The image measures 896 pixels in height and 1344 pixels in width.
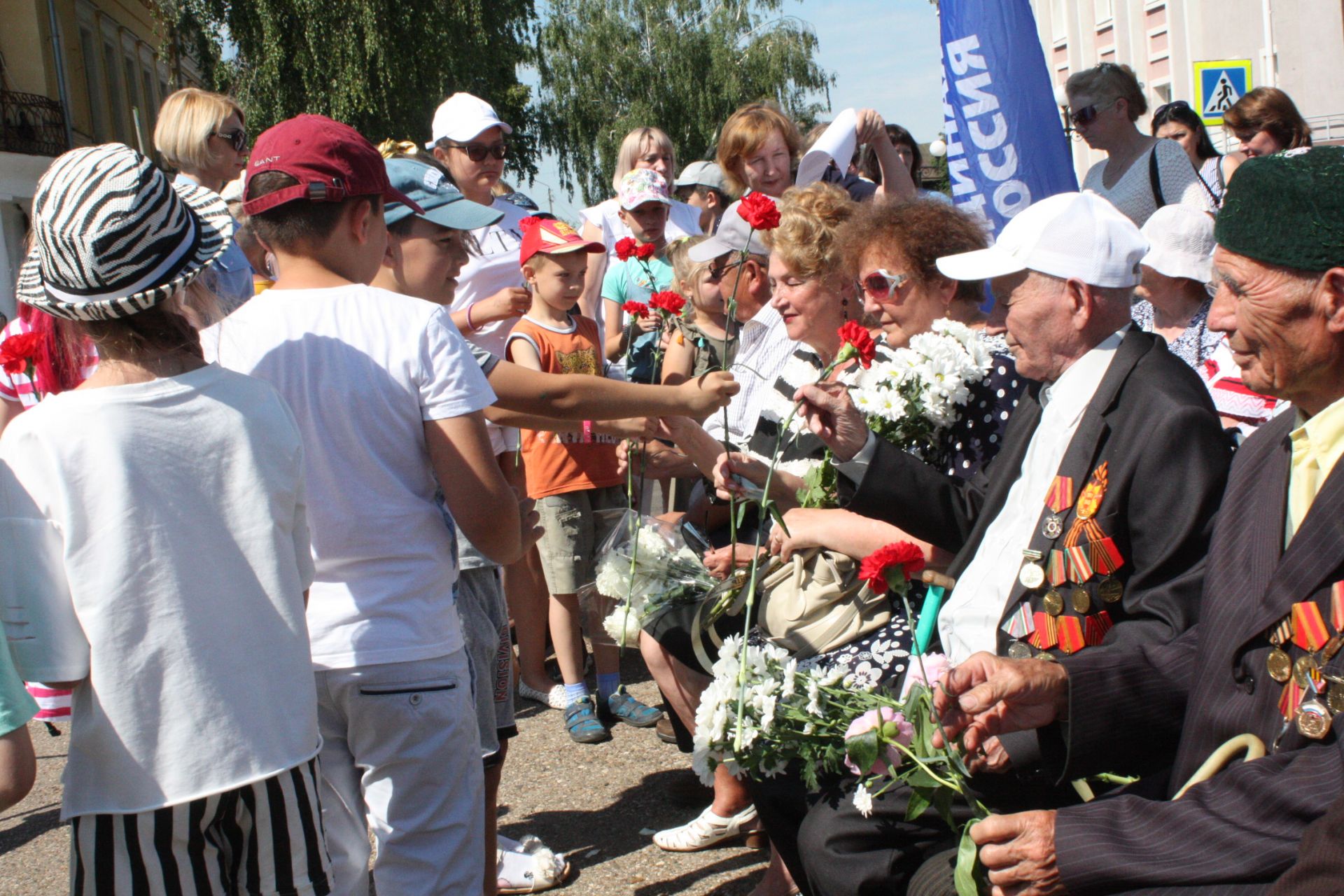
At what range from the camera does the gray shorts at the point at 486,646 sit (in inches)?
115

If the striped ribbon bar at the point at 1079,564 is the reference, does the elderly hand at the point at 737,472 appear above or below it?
above

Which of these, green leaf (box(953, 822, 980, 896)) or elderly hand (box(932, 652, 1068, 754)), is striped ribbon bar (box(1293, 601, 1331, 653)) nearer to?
elderly hand (box(932, 652, 1068, 754))

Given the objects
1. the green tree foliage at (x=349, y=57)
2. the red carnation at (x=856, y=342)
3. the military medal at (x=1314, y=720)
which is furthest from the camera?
the green tree foliage at (x=349, y=57)

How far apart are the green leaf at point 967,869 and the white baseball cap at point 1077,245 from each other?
1203mm

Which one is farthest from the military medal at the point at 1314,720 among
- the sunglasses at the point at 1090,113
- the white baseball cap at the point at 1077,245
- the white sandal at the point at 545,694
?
the sunglasses at the point at 1090,113

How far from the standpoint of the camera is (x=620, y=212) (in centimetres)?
623

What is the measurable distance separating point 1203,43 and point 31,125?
27.8 metres

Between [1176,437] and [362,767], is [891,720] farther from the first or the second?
[362,767]

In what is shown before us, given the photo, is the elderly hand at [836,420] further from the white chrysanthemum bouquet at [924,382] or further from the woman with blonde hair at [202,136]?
the woman with blonde hair at [202,136]

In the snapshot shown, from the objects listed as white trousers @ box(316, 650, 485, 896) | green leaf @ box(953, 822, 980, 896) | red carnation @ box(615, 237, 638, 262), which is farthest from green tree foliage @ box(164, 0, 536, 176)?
green leaf @ box(953, 822, 980, 896)

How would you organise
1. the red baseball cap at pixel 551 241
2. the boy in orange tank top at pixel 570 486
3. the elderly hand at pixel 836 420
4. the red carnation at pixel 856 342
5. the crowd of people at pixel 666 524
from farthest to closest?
1. the boy in orange tank top at pixel 570 486
2. the red baseball cap at pixel 551 241
3. the elderly hand at pixel 836 420
4. the red carnation at pixel 856 342
5. the crowd of people at pixel 666 524

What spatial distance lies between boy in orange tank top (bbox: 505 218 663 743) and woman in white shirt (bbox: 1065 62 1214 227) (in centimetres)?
257

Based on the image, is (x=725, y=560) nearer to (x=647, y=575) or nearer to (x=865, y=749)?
(x=647, y=575)

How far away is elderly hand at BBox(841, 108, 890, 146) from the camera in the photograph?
524 cm
